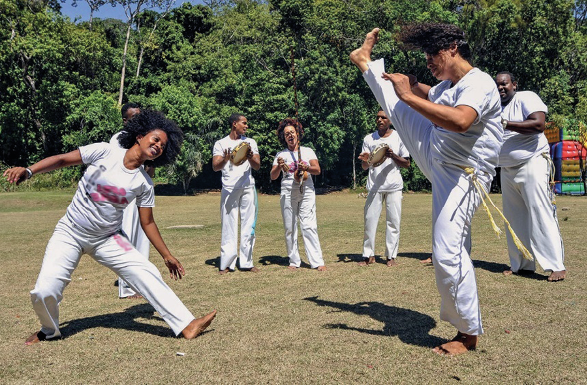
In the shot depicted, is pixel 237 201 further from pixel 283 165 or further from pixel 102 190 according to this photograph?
pixel 102 190

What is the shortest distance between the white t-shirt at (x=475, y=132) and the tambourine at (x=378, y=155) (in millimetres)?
4428

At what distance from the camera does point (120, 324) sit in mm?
6094

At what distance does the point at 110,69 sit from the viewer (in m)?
43.3

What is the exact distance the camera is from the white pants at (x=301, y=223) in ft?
30.6

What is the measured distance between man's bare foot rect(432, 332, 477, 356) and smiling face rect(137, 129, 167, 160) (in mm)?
3190

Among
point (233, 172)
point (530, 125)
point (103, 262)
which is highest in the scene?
point (530, 125)

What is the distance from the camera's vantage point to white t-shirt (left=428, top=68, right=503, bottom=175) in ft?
14.8

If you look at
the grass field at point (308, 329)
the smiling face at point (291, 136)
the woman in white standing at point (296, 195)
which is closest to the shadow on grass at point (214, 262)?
the grass field at point (308, 329)

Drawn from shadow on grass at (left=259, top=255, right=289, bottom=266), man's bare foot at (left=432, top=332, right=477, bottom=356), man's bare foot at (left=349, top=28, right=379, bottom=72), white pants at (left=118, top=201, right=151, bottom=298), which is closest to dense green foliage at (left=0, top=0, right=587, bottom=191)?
shadow on grass at (left=259, top=255, right=289, bottom=266)

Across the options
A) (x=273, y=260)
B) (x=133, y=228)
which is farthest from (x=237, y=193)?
(x=133, y=228)

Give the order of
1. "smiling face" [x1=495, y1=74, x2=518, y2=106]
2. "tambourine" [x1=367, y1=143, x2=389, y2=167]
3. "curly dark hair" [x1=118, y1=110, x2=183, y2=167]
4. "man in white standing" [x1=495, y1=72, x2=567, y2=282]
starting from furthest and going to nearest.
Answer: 1. "tambourine" [x1=367, y1=143, x2=389, y2=167]
2. "smiling face" [x1=495, y1=74, x2=518, y2=106]
3. "man in white standing" [x1=495, y1=72, x2=567, y2=282]
4. "curly dark hair" [x1=118, y1=110, x2=183, y2=167]

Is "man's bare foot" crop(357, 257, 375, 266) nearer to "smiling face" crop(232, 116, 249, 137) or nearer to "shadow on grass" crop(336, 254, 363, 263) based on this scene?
"shadow on grass" crop(336, 254, 363, 263)

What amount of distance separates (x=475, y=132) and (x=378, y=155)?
15.5 ft

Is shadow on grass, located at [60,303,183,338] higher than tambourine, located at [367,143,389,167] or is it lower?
lower
